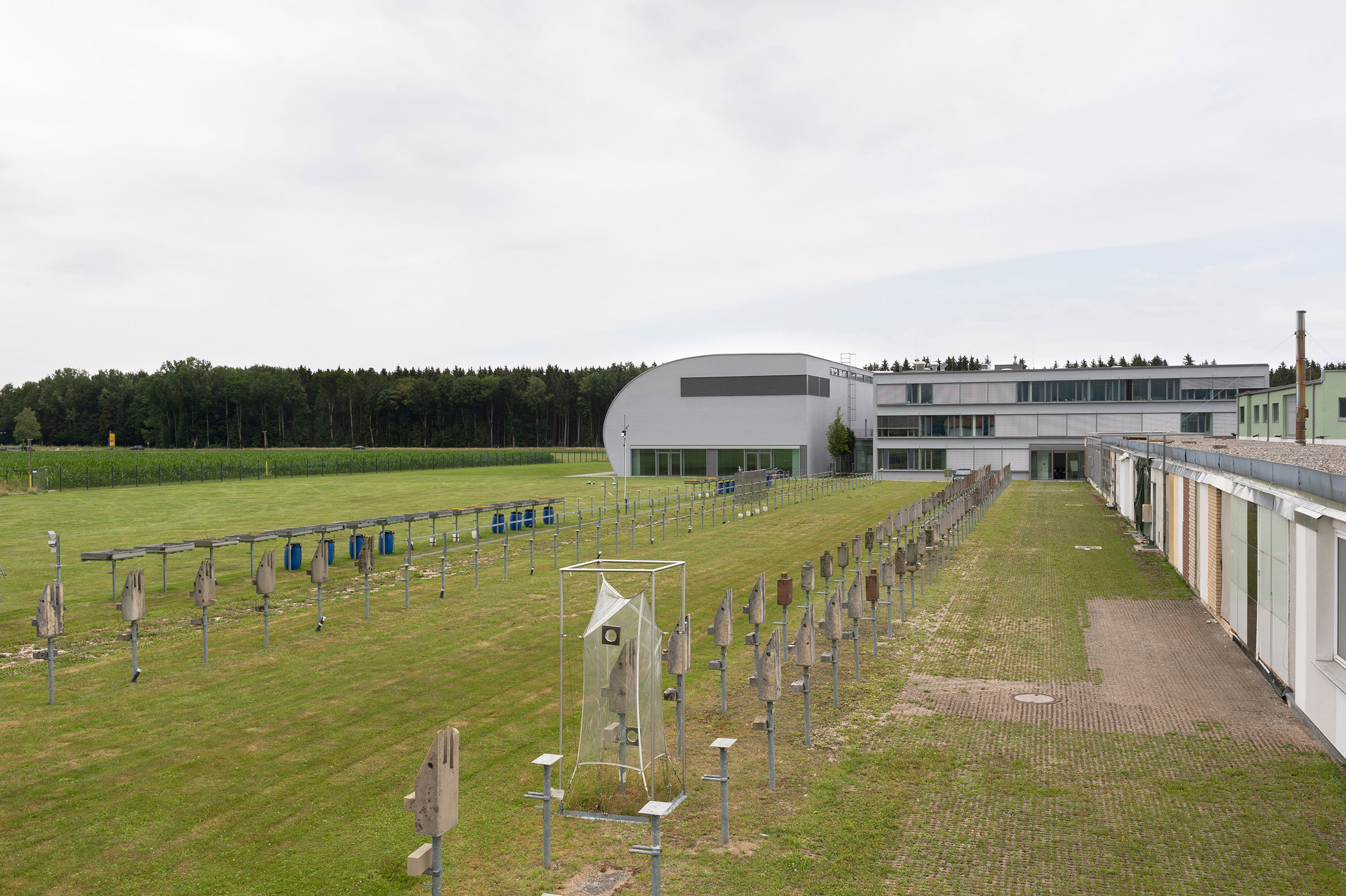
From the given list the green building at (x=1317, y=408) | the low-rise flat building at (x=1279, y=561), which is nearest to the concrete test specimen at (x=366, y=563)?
the low-rise flat building at (x=1279, y=561)

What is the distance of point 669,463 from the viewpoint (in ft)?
235

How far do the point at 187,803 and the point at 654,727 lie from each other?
4.53 metres

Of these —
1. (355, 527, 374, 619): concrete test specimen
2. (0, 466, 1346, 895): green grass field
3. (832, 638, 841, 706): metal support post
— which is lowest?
(0, 466, 1346, 895): green grass field

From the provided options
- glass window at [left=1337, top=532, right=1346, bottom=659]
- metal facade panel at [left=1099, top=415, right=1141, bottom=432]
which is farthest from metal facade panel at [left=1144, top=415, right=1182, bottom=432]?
glass window at [left=1337, top=532, right=1346, bottom=659]

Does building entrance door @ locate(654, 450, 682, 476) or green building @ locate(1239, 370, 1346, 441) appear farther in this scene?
building entrance door @ locate(654, 450, 682, 476)

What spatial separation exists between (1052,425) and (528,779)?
226ft

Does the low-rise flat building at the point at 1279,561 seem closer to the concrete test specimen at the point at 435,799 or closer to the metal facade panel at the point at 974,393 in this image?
the concrete test specimen at the point at 435,799

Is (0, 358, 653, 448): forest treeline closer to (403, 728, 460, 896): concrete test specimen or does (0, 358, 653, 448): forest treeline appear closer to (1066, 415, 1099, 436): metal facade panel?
(1066, 415, 1099, 436): metal facade panel

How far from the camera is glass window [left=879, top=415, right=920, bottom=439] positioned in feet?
237

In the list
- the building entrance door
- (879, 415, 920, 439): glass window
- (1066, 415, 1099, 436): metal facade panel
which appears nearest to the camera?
(1066, 415, 1099, 436): metal facade panel

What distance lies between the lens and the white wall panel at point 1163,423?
219 ft

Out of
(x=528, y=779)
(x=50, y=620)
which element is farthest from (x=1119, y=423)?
(x=50, y=620)

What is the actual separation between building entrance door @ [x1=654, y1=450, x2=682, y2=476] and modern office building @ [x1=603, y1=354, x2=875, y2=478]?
0.06 meters

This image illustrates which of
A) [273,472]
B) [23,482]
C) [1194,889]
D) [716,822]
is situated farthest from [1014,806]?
[273,472]
